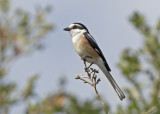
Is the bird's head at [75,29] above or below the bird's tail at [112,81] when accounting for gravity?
above

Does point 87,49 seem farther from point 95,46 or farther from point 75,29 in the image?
point 75,29

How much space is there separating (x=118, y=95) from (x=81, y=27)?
1.90m

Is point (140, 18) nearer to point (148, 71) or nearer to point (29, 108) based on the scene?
point (148, 71)

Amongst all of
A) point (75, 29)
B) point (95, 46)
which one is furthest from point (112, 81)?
point (75, 29)

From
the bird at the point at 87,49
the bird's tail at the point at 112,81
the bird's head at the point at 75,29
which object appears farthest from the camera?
the bird's head at the point at 75,29

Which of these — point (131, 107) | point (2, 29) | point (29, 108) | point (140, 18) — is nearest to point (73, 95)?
point (29, 108)

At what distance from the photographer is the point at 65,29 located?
18.8 feet

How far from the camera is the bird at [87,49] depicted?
17.5ft

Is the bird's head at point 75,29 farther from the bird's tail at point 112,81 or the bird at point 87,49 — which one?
the bird's tail at point 112,81

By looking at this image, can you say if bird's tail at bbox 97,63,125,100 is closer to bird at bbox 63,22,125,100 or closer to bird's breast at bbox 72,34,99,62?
bird at bbox 63,22,125,100

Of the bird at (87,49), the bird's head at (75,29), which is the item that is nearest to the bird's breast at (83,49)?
the bird at (87,49)

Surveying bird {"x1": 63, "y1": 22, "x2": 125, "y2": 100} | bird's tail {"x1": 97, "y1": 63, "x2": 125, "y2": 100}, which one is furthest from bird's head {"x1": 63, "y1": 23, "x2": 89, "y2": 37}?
bird's tail {"x1": 97, "y1": 63, "x2": 125, "y2": 100}

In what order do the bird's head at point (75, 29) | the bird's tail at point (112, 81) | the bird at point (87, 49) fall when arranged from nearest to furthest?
the bird's tail at point (112, 81), the bird at point (87, 49), the bird's head at point (75, 29)

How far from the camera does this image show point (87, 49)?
5.50 metres
